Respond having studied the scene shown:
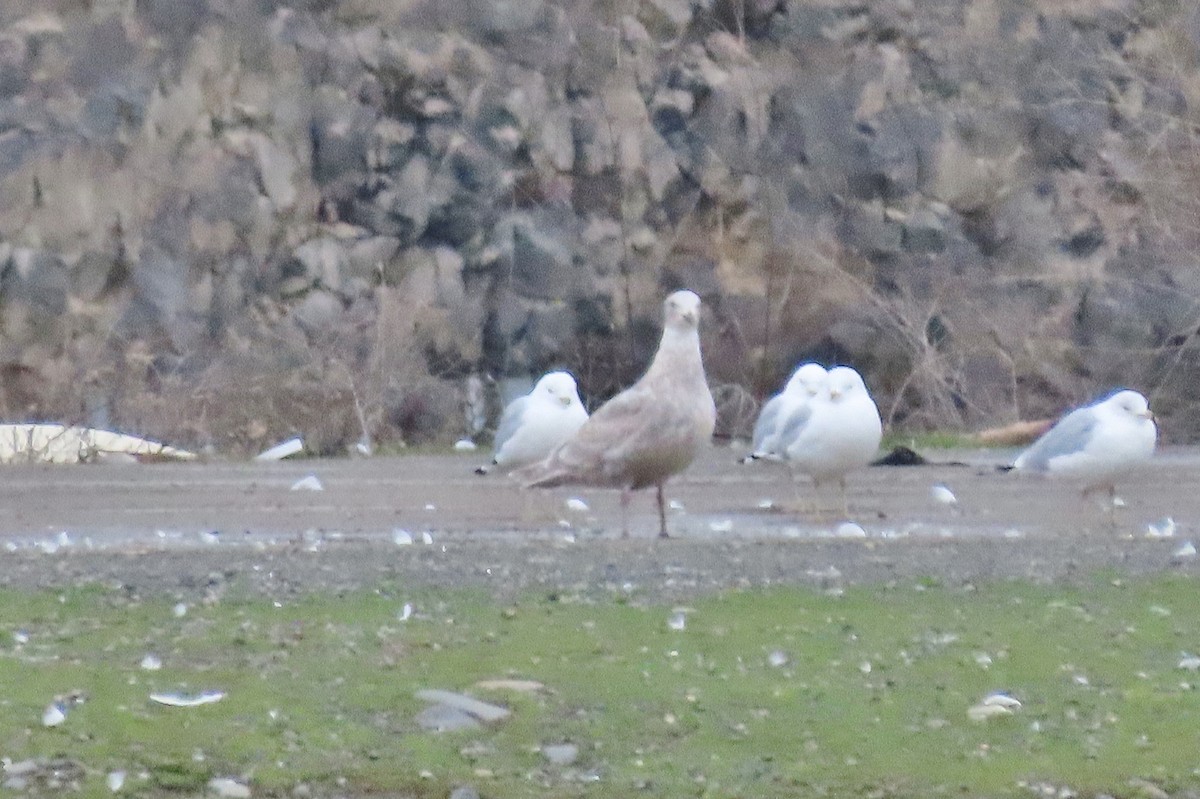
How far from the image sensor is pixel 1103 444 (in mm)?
12938

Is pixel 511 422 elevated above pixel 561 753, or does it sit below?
above

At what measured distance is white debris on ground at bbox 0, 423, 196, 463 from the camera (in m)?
18.7

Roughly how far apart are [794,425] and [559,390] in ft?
4.69

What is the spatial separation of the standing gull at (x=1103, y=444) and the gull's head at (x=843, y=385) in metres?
1.19

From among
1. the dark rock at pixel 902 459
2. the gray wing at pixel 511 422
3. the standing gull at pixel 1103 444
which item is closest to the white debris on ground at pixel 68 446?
the gray wing at pixel 511 422

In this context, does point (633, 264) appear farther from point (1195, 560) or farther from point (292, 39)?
point (1195, 560)

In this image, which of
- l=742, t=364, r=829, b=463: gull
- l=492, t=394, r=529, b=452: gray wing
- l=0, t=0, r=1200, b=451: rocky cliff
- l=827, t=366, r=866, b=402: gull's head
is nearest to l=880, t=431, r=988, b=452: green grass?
l=742, t=364, r=829, b=463: gull

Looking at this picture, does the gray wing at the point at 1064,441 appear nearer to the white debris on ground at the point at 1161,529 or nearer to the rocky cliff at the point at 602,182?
the white debris on ground at the point at 1161,529

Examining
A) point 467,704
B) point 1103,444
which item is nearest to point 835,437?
point 1103,444

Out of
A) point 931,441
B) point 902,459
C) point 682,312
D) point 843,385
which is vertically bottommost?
point 902,459

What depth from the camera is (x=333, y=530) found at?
1236 cm

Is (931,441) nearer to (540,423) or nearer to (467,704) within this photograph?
(540,423)

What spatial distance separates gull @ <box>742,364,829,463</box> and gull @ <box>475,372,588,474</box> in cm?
116

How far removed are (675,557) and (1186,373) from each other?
16.1m
